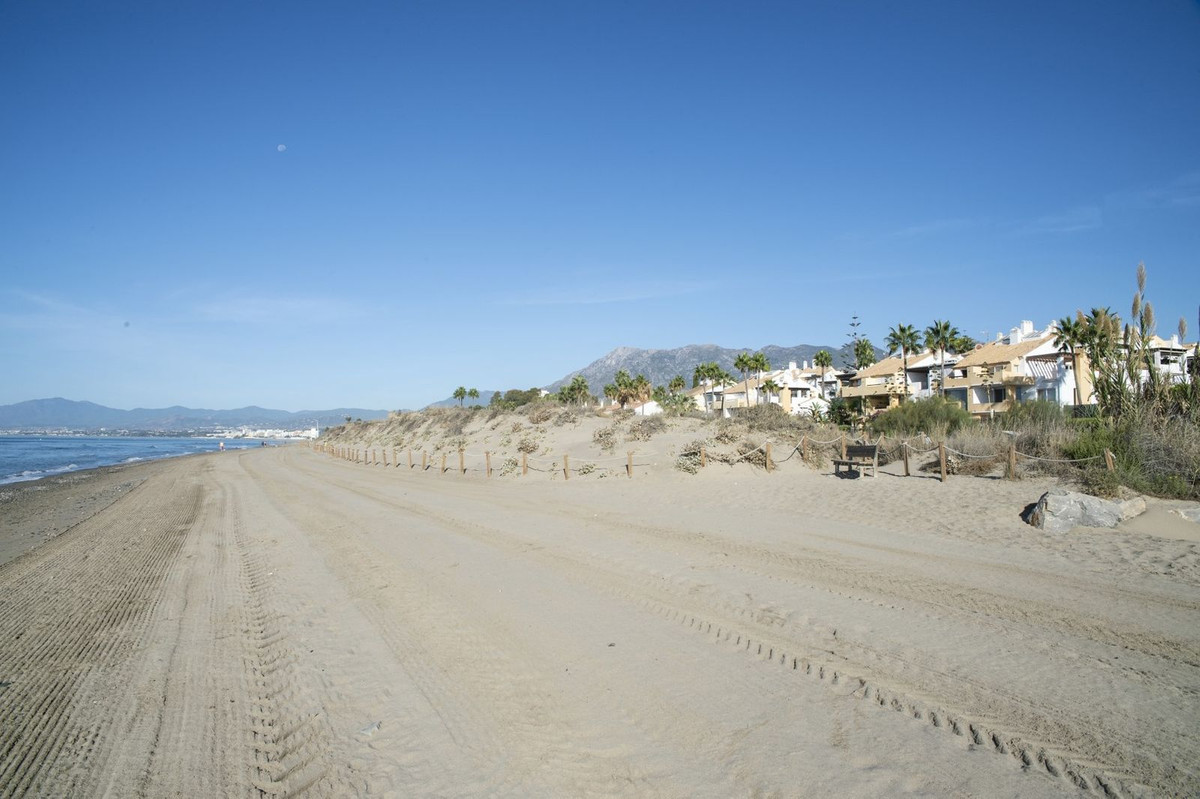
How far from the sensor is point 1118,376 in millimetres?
14789

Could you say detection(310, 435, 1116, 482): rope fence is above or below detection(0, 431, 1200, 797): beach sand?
above

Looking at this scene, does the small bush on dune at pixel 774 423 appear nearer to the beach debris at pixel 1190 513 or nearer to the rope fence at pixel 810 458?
the rope fence at pixel 810 458

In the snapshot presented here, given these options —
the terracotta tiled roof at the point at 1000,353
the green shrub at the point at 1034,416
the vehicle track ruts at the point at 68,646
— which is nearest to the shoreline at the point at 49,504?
the vehicle track ruts at the point at 68,646

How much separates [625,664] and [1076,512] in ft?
30.8

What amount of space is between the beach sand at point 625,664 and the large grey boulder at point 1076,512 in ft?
1.13

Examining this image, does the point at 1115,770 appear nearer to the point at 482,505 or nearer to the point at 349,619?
the point at 349,619

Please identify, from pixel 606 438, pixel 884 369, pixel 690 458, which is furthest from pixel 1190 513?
pixel 884 369

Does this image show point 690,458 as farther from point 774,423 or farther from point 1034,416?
point 1034,416

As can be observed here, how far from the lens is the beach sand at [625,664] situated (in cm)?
429

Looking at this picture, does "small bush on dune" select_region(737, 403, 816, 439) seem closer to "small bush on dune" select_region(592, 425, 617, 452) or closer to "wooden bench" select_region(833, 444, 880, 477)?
"small bush on dune" select_region(592, 425, 617, 452)

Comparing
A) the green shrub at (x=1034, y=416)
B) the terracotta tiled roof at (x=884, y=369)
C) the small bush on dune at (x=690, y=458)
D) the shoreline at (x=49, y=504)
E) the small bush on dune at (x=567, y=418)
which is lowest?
the shoreline at (x=49, y=504)

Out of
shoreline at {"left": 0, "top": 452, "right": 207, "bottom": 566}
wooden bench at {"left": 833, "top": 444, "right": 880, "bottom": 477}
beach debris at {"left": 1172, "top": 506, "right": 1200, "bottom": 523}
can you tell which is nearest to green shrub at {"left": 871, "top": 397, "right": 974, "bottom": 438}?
wooden bench at {"left": 833, "top": 444, "right": 880, "bottom": 477}

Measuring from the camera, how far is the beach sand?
4.29m

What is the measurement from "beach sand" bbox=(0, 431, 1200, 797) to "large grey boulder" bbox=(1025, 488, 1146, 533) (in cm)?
34
